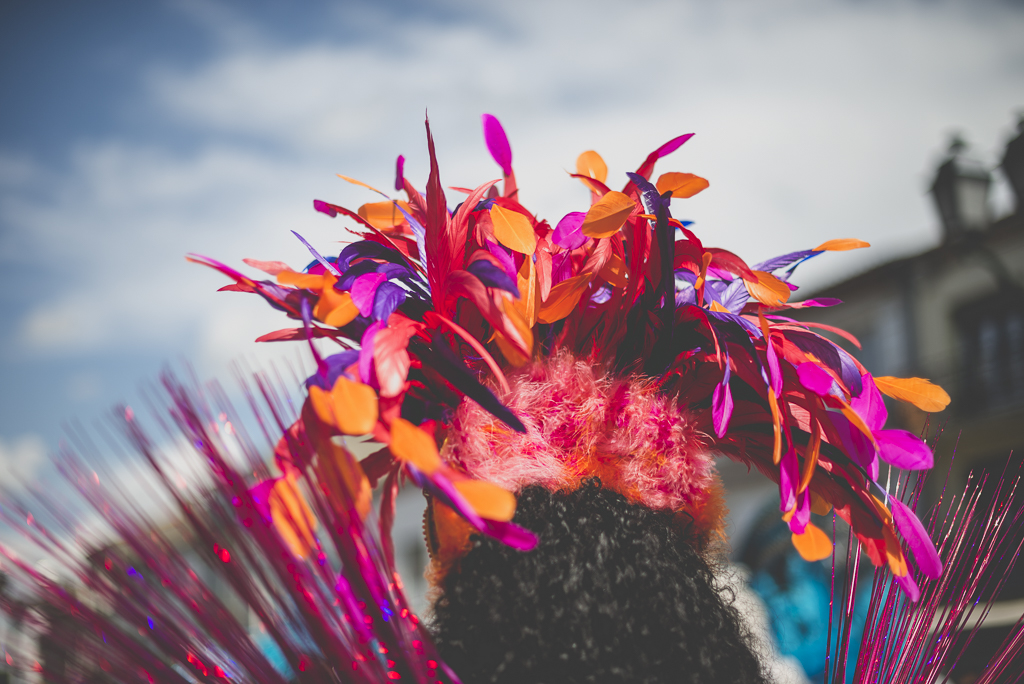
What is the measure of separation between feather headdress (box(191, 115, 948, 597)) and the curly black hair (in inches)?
2.6

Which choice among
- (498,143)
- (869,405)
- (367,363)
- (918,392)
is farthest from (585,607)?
(498,143)

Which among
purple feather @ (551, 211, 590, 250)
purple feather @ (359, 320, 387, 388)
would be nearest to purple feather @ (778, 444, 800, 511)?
purple feather @ (551, 211, 590, 250)

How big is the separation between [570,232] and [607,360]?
8.9 inches

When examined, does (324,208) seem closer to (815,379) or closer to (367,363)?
(367,363)

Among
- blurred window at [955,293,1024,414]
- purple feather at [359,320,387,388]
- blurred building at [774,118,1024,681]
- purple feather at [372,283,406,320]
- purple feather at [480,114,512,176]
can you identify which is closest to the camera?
purple feather at [359,320,387,388]

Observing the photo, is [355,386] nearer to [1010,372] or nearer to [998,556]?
[998,556]

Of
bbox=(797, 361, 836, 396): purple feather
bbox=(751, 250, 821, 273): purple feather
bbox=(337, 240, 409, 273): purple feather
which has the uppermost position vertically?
bbox=(337, 240, 409, 273): purple feather

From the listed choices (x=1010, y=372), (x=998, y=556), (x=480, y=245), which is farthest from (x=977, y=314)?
(x=480, y=245)

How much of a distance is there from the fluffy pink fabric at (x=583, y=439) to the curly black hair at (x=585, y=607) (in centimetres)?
4

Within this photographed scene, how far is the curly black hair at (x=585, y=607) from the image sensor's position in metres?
0.95

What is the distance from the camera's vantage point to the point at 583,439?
3.55 ft

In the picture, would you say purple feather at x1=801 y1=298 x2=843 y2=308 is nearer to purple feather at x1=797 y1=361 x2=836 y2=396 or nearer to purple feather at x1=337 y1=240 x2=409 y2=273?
purple feather at x1=797 y1=361 x2=836 y2=396

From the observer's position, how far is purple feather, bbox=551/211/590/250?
113 cm

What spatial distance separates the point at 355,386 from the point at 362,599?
11.8 inches
